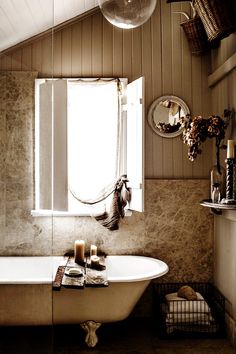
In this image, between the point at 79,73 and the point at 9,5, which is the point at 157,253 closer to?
the point at 79,73

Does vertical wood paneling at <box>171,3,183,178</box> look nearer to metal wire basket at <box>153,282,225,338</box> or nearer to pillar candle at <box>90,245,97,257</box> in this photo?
pillar candle at <box>90,245,97,257</box>

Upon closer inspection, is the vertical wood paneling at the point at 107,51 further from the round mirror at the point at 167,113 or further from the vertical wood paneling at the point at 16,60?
the vertical wood paneling at the point at 16,60

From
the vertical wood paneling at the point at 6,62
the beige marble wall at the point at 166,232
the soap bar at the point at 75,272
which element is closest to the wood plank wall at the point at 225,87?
the beige marble wall at the point at 166,232

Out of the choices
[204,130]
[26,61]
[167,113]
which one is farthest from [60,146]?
[167,113]

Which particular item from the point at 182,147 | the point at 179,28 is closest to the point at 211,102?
the point at 182,147

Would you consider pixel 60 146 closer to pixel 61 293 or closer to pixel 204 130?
pixel 61 293

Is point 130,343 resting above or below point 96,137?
below

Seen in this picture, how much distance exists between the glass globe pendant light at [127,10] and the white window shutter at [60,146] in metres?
0.67

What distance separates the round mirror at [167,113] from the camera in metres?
3.95

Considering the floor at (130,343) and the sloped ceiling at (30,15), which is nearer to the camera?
the sloped ceiling at (30,15)

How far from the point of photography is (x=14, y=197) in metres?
1.92

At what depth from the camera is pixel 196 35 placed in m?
3.79

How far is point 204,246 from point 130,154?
1157mm

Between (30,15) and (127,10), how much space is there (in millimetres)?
1097
